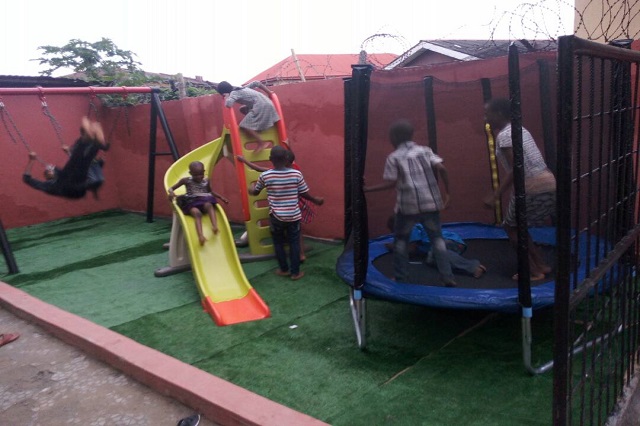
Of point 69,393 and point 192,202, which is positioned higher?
point 192,202

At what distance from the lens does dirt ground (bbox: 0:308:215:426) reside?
3.21m

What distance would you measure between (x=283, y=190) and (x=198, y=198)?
1.01 metres

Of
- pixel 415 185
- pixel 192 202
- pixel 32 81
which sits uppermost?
pixel 32 81

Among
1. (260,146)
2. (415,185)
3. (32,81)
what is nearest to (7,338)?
(260,146)

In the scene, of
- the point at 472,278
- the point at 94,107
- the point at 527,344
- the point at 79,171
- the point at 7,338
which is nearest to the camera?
the point at 527,344

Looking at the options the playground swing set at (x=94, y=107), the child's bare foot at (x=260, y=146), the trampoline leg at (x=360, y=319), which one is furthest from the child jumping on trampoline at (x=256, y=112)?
the trampoline leg at (x=360, y=319)

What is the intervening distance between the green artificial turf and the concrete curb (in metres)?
0.17

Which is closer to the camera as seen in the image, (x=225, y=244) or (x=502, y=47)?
(x=502, y=47)

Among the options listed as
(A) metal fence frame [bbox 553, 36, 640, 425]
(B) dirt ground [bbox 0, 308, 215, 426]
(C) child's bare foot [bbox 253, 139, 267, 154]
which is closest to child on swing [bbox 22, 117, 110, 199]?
(C) child's bare foot [bbox 253, 139, 267, 154]

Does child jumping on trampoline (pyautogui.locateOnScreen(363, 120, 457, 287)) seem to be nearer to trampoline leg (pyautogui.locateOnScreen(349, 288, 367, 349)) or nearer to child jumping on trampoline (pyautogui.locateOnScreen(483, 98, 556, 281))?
child jumping on trampoline (pyautogui.locateOnScreen(483, 98, 556, 281))

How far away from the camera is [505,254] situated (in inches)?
179

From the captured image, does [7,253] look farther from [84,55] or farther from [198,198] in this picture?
[84,55]

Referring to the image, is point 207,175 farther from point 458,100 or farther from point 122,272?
point 458,100

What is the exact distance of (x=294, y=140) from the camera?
6.93 m
